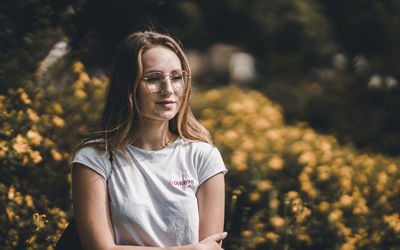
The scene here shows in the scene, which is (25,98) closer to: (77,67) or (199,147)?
(77,67)

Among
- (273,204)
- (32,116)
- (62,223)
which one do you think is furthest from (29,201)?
(273,204)

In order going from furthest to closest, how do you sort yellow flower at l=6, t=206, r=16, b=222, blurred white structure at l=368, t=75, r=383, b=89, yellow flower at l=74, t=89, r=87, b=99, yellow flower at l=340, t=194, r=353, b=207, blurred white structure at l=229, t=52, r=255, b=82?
blurred white structure at l=229, t=52, r=255, b=82 → blurred white structure at l=368, t=75, r=383, b=89 → yellow flower at l=74, t=89, r=87, b=99 → yellow flower at l=340, t=194, r=353, b=207 → yellow flower at l=6, t=206, r=16, b=222

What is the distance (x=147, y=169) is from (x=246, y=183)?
174cm

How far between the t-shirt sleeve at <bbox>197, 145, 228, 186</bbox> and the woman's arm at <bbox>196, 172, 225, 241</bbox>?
0.8 inches

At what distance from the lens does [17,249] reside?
254 centimetres

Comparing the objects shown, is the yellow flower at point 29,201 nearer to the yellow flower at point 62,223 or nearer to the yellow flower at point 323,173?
the yellow flower at point 62,223

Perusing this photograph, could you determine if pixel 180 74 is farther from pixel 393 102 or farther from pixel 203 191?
pixel 393 102

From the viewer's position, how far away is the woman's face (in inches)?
72.4

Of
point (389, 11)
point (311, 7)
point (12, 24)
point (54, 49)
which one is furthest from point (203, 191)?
point (311, 7)

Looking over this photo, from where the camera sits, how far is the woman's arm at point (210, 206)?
184cm

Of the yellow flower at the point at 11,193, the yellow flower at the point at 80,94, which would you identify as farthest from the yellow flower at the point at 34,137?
the yellow flower at the point at 80,94

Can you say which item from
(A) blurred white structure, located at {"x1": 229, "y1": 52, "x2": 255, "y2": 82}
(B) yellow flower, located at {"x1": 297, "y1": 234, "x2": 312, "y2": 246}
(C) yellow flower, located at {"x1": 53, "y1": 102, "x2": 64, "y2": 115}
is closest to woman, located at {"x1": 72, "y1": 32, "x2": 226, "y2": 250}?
(B) yellow flower, located at {"x1": 297, "y1": 234, "x2": 312, "y2": 246}

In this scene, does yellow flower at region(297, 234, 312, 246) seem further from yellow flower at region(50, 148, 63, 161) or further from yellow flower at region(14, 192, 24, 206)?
yellow flower at region(14, 192, 24, 206)

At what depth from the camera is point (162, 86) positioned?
1.85 metres
